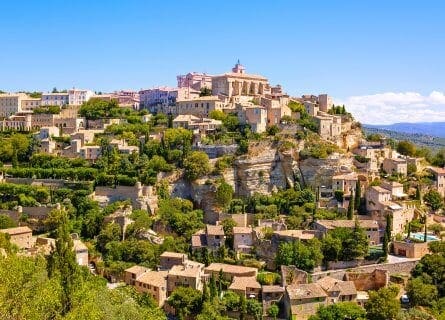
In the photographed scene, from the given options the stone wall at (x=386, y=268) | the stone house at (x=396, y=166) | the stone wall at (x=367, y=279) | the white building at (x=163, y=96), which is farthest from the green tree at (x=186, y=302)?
the white building at (x=163, y=96)

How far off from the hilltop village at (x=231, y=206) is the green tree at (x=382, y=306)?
3.0 inches

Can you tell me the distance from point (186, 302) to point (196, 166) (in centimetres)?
1687

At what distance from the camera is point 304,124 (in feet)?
181

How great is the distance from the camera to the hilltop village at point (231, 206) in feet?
117

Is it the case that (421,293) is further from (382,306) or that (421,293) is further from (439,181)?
(439,181)

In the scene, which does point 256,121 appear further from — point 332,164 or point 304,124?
point 332,164

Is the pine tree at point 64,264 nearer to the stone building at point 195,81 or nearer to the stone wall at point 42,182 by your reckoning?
the stone wall at point 42,182

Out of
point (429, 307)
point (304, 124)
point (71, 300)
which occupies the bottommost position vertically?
point (429, 307)

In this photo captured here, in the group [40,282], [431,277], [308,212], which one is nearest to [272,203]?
[308,212]

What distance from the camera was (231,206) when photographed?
47.2 m

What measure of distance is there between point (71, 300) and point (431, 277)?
23.1 metres

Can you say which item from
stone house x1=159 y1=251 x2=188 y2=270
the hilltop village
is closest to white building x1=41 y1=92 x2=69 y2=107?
the hilltop village

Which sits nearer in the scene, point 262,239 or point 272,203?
point 262,239

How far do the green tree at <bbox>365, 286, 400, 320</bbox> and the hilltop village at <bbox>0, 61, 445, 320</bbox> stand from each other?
8 cm
